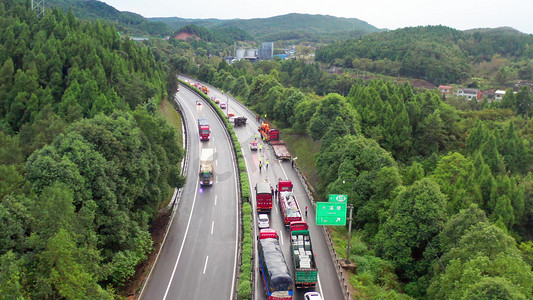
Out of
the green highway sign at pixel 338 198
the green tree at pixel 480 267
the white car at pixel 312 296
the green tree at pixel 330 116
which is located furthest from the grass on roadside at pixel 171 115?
the green tree at pixel 480 267

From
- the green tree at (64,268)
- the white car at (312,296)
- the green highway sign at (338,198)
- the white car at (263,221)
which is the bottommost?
the white car at (312,296)

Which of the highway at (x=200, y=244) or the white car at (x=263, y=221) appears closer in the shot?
the highway at (x=200, y=244)

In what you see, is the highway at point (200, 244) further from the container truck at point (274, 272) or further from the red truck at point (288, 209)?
the red truck at point (288, 209)

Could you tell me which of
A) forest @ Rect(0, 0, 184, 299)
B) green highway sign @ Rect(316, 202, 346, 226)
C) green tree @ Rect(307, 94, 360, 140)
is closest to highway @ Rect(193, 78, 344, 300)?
green highway sign @ Rect(316, 202, 346, 226)

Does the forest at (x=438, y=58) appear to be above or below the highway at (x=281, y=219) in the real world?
above

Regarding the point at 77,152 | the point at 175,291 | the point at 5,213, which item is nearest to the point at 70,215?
the point at 5,213

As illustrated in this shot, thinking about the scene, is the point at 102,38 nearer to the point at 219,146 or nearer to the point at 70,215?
the point at 219,146
